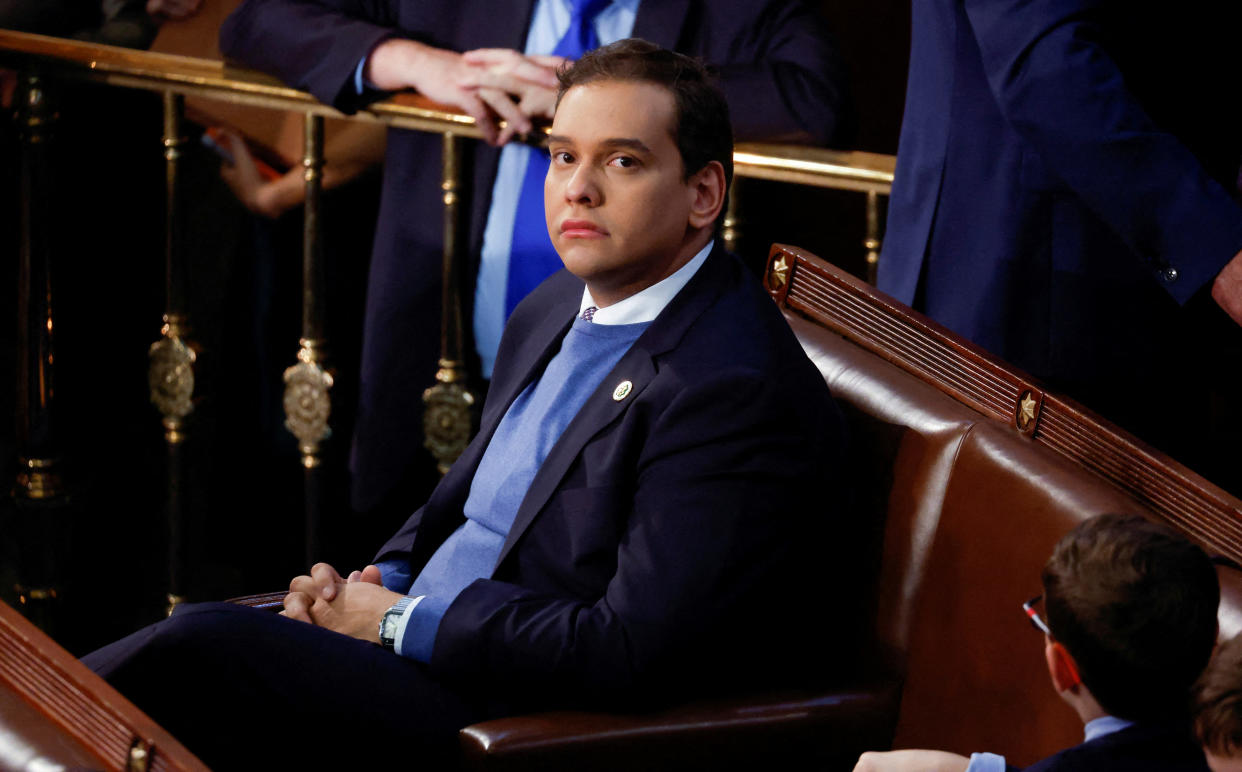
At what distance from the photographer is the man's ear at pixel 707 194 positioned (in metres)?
1.79

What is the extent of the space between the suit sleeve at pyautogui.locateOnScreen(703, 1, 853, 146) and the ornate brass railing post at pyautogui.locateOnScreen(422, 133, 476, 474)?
22.2 inches

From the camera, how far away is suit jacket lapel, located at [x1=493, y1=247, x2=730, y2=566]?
1712 mm

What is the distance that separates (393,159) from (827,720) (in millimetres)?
1748

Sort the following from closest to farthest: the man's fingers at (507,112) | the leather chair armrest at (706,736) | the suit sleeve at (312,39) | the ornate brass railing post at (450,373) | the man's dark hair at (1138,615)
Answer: the man's dark hair at (1138,615), the leather chair armrest at (706,736), the man's fingers at (507,112), the suit sleeve at (312,39), the ornate brass railing post at (450,373)

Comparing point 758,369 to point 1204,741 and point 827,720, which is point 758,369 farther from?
point 1204,741

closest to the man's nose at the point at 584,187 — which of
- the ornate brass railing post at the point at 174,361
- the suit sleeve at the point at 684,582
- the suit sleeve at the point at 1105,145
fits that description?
the suit sleeve at the point at 684,582

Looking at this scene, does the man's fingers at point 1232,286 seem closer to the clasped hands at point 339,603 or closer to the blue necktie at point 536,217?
the clasped hands at point 339,603

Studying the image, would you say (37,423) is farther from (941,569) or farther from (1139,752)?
(1139,752)

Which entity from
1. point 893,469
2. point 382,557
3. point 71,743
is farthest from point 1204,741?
point 382,557

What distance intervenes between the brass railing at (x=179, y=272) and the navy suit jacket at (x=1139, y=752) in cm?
155

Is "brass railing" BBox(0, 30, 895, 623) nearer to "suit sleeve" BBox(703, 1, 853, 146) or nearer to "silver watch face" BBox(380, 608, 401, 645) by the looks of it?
"suit sleeve" BBox(703, 1, 853, 146)

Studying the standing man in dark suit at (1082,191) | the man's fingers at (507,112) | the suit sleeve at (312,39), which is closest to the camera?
the standing man in dark suit at (1082,191)

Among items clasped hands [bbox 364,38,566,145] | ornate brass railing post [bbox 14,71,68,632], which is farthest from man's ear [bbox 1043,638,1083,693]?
ornate brass railing post [bbox 14,71,68,632]

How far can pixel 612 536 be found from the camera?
1.66 metres
